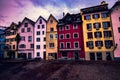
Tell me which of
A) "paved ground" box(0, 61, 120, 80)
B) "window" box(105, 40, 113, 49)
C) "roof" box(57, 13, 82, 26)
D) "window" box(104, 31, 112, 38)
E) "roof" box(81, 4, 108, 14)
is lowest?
"paved ground" box(0, 61, 120, 80)

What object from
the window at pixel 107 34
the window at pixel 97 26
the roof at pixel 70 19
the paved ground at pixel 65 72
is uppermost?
the roof at pixel 70 19

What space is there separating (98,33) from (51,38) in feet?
59.6

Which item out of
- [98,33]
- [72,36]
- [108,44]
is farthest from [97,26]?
[72,36]

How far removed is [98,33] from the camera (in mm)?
37625

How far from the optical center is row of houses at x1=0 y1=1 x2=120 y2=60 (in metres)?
35.9

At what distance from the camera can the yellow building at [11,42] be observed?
51656 mm

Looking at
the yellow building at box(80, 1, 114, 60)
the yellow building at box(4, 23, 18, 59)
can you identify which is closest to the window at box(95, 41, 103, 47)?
the yellow building at box(80, 1, 114, 60)

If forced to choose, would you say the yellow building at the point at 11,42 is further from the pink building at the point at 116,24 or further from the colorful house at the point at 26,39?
the pink building at the point at 116,24

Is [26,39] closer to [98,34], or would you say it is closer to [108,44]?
[98,34]

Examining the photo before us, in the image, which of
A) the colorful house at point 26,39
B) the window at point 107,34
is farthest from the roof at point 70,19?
the colorful house at point 26,39

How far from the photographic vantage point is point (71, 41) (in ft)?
135

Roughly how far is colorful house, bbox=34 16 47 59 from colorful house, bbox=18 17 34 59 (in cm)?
212

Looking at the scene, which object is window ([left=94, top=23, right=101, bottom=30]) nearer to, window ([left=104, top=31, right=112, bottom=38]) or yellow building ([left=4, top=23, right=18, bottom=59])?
window ([left=104, top=31, right=112, bottom=38])

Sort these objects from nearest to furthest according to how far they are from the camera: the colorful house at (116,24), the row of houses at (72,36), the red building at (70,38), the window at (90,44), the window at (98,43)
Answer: the colorful house at (116,24) < the row of houses at (72,36) < the window at (98,43) < the window at (90,44) < the red building at (70,38)
